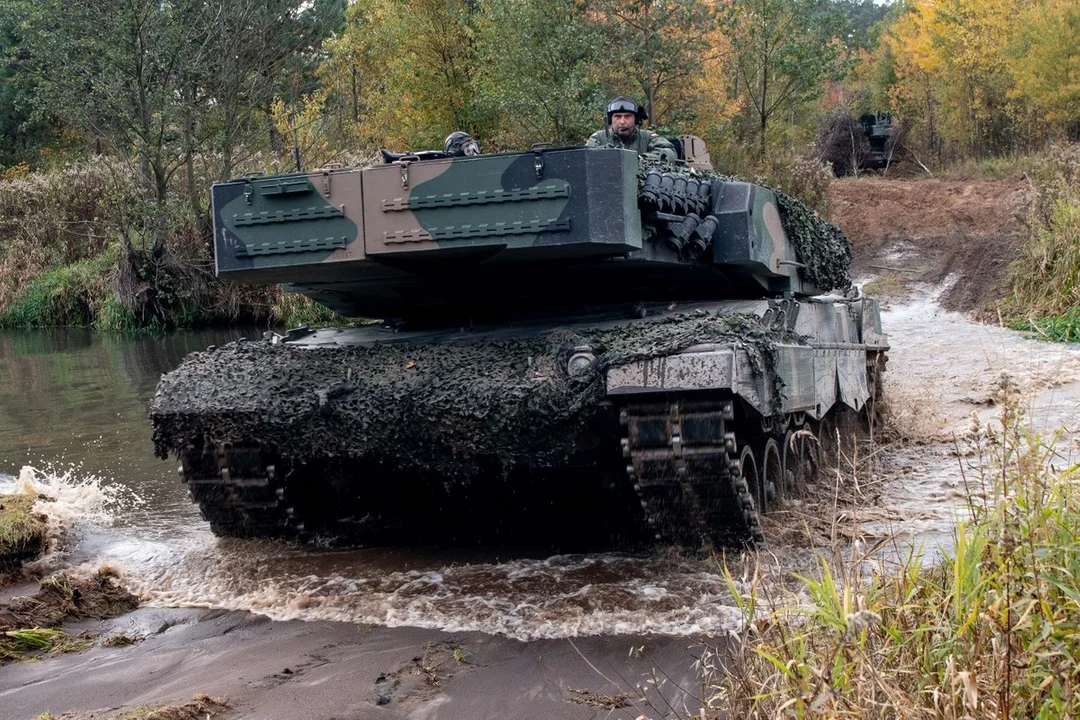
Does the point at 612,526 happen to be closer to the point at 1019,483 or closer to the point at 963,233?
the point at 1019,483

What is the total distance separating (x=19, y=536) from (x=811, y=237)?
586 cm

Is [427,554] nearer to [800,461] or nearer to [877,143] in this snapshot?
[800,461]

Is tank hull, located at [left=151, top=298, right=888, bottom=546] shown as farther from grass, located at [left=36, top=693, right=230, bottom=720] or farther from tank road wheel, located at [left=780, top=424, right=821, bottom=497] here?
grass, located at [left=36, top=693, right=230, bottom=720]

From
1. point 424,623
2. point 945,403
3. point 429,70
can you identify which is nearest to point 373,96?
point 429,70

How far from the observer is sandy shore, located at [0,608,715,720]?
187 inches

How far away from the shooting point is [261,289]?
80.8ft

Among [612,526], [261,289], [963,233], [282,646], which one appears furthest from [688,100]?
[282,646]

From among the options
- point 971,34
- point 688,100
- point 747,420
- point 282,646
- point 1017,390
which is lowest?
point 282,646

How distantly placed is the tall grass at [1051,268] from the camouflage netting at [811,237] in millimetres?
6296

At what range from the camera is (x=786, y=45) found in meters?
26.2

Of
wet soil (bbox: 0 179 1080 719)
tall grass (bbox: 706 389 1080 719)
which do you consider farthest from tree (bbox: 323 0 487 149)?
tall grass (bbox: 706 389 1080 719)

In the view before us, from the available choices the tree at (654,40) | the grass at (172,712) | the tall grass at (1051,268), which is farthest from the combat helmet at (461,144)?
the tree at (654,40)

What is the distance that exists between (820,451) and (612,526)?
2170mm

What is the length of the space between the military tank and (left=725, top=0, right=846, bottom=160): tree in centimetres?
1944
